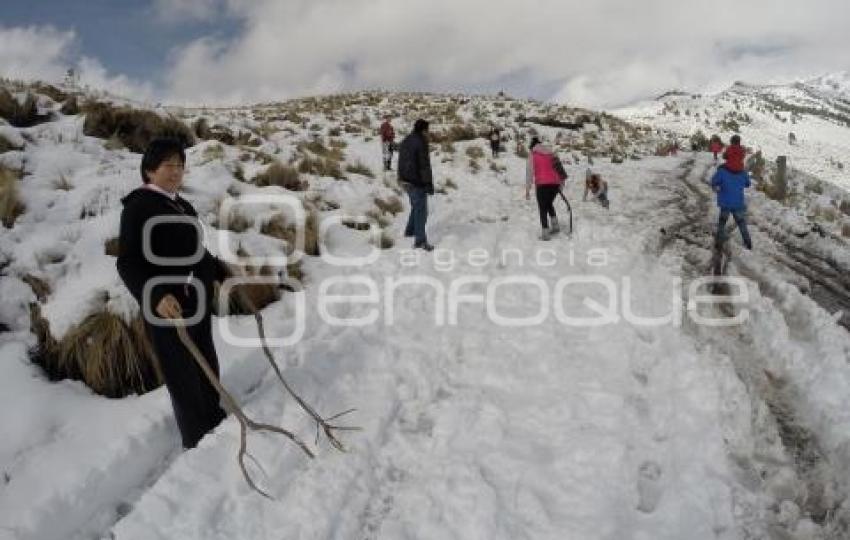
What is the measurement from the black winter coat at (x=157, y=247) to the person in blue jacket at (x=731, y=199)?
8.20m

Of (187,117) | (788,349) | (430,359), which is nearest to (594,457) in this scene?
(430,359)

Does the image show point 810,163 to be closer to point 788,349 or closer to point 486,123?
point 486,123

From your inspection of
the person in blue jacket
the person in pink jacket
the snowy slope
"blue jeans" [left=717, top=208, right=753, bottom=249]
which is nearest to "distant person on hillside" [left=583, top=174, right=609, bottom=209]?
the person in pink jacket

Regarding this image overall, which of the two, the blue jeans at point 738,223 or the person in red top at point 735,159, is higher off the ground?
the person in red top at point 735,159

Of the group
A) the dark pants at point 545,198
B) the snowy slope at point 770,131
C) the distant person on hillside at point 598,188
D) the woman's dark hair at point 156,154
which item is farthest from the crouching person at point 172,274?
the snowy slope at point 770,131

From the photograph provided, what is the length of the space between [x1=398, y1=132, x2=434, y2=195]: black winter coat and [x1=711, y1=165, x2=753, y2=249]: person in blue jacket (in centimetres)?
451

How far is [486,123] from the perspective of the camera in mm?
29531

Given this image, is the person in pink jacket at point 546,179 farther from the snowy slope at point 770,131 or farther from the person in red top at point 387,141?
the snowy slope at point 770,131

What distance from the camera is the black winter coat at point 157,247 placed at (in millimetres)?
3900

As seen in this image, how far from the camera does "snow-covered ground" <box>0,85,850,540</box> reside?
3809mm

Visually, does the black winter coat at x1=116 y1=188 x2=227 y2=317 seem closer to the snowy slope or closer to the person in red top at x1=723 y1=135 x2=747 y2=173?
the person in red top at x1=723 y1=135 x2=747 y2=173

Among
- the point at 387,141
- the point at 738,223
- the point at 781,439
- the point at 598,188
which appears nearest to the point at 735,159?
the point at 738,223

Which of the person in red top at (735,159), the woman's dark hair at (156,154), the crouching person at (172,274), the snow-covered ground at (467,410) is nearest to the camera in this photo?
the snow-covered ground at (467,410)

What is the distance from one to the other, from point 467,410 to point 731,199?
7.02m
